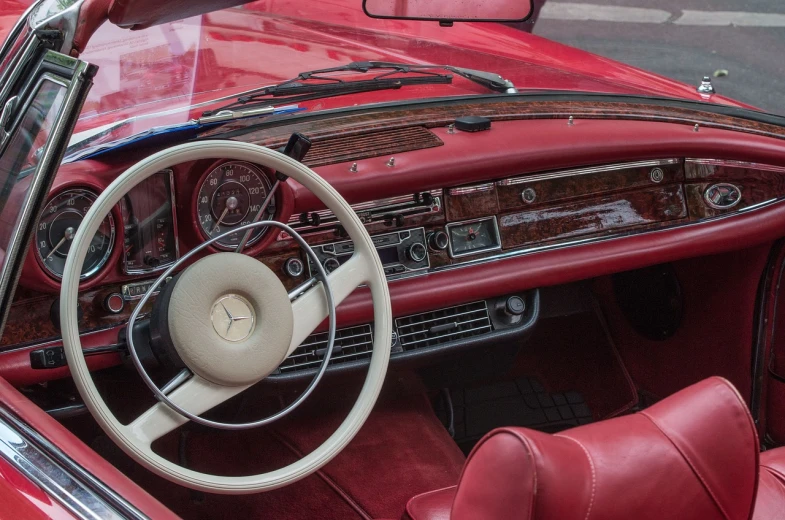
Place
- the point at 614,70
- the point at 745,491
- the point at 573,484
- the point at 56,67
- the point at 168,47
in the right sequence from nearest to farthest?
the point at 573,484
the point at 745,491
the point at 56,67
the point at 168,47
the point at 614,70

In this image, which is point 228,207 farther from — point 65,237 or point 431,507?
point 431,507

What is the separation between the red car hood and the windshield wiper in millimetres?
29

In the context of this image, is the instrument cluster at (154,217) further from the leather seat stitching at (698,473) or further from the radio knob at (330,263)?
the leather seat stitching at (698,473)

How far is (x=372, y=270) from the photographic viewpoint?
1979 mm

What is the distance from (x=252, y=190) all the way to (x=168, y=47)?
73cm

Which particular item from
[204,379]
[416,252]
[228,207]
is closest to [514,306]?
[416,252]

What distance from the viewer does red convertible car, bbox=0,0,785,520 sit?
1505 mm

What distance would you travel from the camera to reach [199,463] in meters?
2.72

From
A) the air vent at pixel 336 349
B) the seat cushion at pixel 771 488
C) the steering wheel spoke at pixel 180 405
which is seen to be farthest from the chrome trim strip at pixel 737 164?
the steering wheel spoke at pixel 180 405

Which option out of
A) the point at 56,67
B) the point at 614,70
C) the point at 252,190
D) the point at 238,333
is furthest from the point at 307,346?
the point at 614,70

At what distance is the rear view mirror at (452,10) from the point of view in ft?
7.69

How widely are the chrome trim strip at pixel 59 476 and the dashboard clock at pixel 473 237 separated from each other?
129 centimetres

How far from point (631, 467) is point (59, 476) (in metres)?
0.89

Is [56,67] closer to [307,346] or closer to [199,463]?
[307,346]
